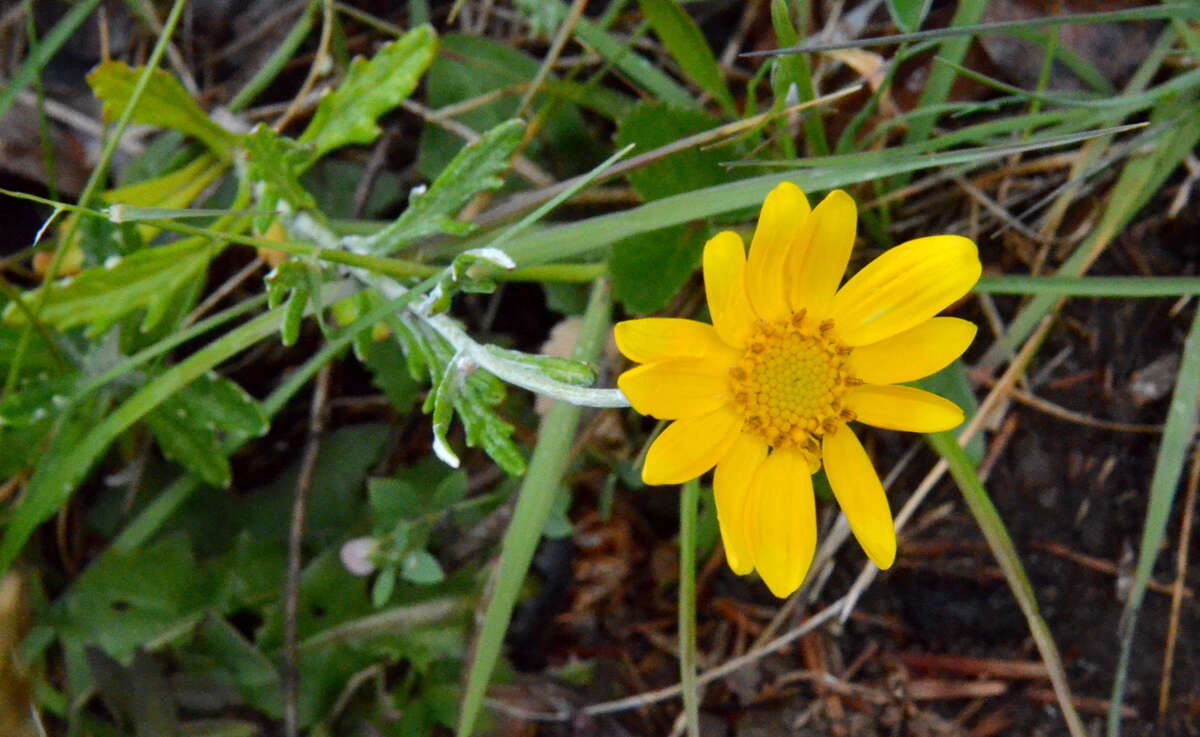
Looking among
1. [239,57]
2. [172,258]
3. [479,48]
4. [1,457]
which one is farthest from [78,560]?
[479,48]

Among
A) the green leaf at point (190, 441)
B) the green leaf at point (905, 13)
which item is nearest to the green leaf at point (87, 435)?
the green leaf at point (190, 441)

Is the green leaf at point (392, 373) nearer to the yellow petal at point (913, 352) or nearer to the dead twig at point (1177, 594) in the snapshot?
the yellow petal at point (913, 352)

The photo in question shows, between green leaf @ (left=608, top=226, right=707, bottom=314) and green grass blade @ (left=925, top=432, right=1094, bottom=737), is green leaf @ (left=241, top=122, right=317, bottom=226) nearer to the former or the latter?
green leaf @ (left=608, top=226, right=707, bottom=314)

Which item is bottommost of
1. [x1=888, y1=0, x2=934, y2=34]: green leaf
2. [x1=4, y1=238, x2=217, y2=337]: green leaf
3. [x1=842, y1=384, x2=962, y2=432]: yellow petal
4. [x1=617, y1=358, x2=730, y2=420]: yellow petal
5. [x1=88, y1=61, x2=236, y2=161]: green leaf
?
[x1=4, y1=238, x2=217, y2=337]: green leaf

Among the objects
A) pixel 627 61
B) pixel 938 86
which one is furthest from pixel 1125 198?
pixel 627 61

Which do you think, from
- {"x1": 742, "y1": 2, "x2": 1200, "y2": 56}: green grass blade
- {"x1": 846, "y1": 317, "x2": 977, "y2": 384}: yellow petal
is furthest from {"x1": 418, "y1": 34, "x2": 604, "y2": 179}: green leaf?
{"x1": 846, "y1": 317, "x2": 977, "y2": 384}: yellow petal
